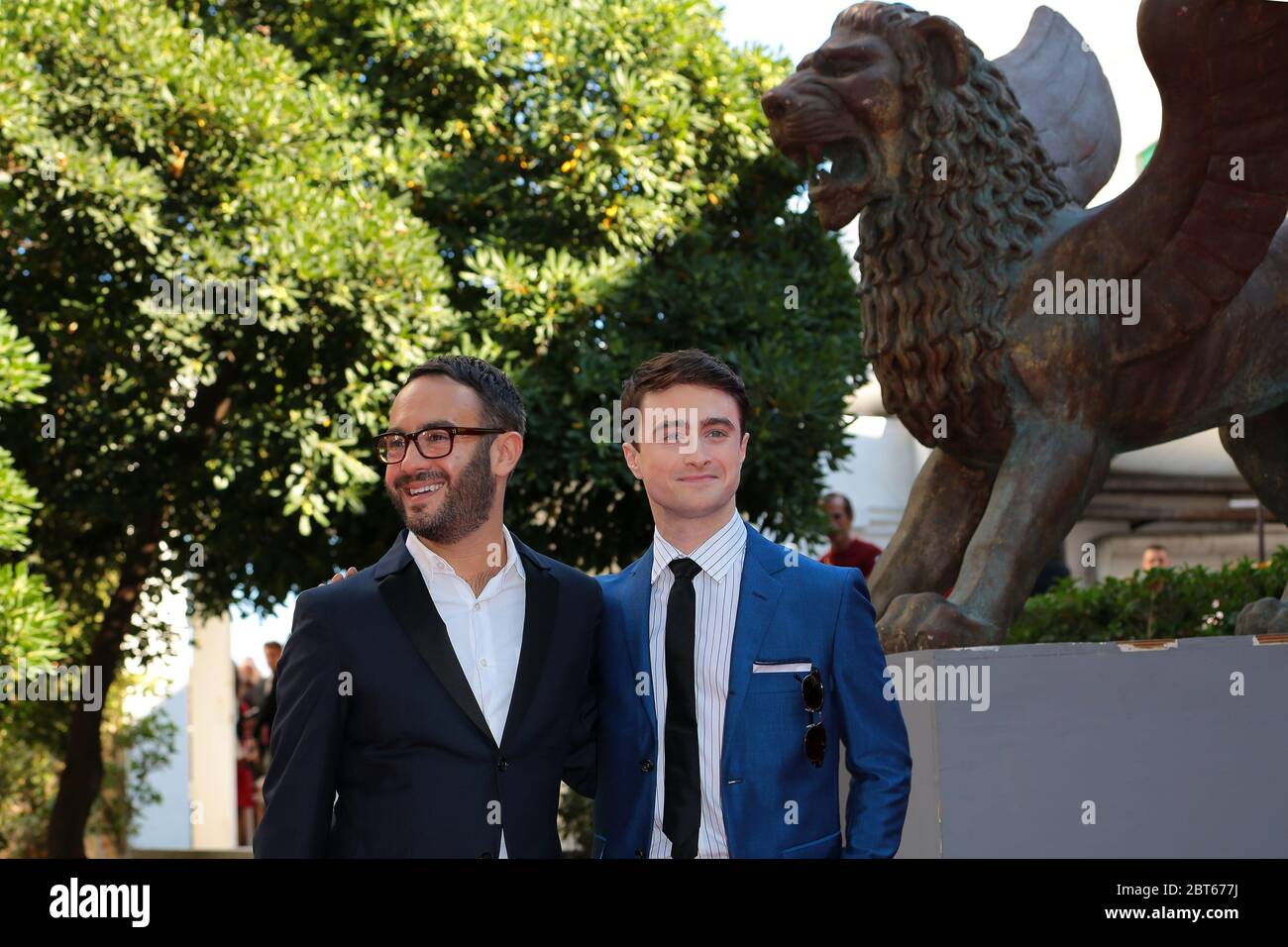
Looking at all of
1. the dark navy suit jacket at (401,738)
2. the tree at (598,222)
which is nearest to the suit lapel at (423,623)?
the dark navy suit jacket at (401,738)

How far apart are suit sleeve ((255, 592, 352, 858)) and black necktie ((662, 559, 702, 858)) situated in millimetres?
527

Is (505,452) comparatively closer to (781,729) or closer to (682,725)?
(682,725)

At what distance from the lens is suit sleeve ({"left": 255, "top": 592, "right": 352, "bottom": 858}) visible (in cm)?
235

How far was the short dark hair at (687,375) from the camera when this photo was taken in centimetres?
260

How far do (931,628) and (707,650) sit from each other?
1429 millimetres

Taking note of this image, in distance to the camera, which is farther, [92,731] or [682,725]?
[92,731]

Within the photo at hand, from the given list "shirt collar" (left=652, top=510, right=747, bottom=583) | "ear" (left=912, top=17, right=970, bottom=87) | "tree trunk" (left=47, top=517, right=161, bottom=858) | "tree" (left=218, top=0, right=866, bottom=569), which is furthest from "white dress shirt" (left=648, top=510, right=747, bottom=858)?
"tree trunk" (left=47, top=517, right=161, bottom=858)

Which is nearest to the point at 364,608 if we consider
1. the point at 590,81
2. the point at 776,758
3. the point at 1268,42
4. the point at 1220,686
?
the point at 776,758

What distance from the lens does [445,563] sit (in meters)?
2.60

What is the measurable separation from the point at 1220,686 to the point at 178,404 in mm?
6860
